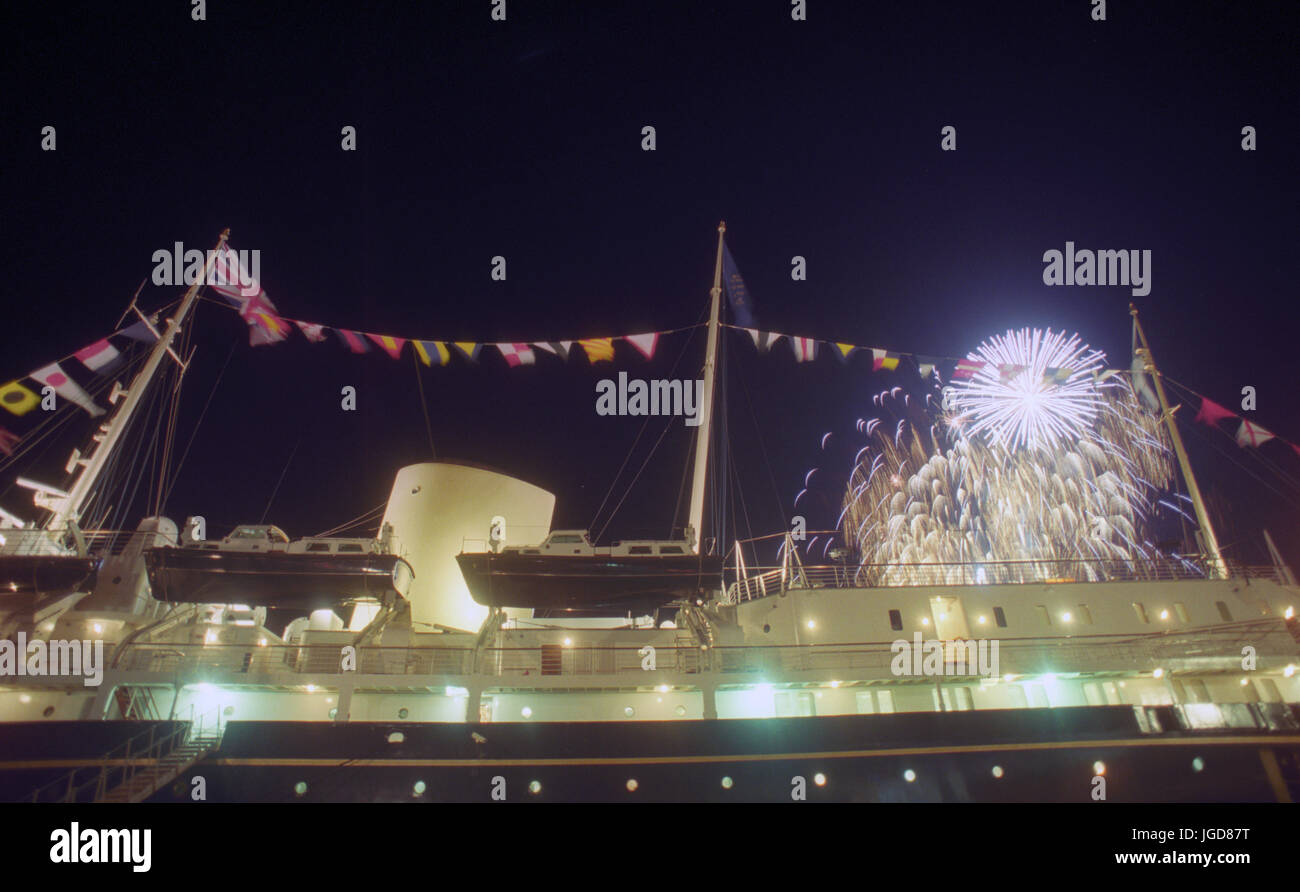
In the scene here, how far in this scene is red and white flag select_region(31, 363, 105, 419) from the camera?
15828 mm

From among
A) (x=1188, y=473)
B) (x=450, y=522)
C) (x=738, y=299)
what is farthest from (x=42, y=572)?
(x=1188, y=473)

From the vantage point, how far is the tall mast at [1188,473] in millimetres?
17250

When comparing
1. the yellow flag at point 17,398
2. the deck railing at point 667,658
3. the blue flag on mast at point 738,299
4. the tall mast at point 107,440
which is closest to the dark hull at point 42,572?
the tall mast at point 107,440

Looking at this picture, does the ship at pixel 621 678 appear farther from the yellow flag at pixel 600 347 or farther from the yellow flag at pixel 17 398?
the yellow flag at pixel 600 347

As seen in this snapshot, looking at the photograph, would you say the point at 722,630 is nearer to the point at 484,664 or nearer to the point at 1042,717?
the point at 484,664

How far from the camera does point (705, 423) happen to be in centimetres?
1797

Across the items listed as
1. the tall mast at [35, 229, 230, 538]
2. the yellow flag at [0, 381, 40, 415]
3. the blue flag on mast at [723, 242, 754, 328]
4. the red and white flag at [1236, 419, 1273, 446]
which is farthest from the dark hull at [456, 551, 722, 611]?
the red and white flag at [1236, 419, 1273, 446]

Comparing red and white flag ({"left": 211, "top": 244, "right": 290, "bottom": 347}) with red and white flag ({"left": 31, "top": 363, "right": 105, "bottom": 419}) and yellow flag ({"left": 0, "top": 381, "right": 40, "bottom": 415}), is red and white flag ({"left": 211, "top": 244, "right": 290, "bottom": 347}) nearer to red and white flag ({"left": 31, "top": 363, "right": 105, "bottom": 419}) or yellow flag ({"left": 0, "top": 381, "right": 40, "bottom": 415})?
red and white flag ({"left": 31, "top": 363, "right": 105, "bottom": 419})

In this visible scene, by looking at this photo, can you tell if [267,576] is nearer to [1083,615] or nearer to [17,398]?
[17,398]

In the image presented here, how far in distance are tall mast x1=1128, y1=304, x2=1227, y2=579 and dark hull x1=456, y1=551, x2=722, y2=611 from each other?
14.2 m

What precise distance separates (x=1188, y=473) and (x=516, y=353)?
67.1ft

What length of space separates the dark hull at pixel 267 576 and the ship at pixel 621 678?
5 centimetres
